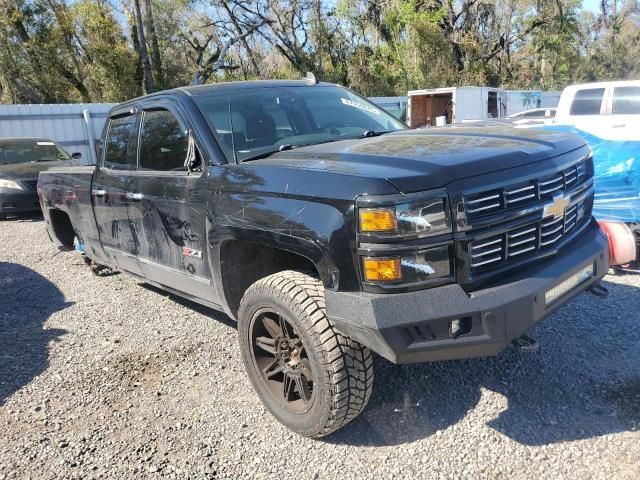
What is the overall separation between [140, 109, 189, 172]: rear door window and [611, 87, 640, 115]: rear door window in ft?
24.3

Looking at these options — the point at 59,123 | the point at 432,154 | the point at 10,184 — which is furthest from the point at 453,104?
the point at 432,154

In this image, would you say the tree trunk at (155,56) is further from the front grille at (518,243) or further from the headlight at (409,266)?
the headlight at (409,266)

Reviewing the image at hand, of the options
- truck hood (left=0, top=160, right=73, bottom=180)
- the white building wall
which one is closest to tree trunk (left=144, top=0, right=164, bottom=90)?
the white building wall

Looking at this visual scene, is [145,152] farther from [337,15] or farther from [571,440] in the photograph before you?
[337,15]

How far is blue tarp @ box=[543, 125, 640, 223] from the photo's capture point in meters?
5.57

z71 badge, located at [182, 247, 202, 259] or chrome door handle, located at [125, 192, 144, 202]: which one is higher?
chrome door handle, located at [125, 192, 144, 202]

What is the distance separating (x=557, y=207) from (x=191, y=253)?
7.10 feet

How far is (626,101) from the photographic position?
8297 mm

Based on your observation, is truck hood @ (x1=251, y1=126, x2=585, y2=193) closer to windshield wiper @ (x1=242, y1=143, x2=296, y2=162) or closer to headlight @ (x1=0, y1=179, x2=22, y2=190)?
windshield wiper @ (x1=242, y1=143, x2=296, y2=162)

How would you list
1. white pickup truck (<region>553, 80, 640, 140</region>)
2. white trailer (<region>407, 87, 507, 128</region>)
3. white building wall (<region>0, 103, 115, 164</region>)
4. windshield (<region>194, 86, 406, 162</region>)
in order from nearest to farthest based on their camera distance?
windshield (<region>194, 86, 406, 162</region>) → white pickup truck (<region>553, 80, 640, 140</region>) → white building wall (<region>0, 103, 115, 164</region>) → white trailer (<region>407, 87, 507, 128</region>)

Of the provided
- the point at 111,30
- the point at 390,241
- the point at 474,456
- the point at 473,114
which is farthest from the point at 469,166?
the point at 111,30

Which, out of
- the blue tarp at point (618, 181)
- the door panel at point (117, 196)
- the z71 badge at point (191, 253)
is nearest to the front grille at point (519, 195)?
the z71 badge at point (191, 253)

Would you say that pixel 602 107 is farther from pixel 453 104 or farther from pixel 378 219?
pixel 453 104

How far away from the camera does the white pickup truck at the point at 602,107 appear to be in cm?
807
